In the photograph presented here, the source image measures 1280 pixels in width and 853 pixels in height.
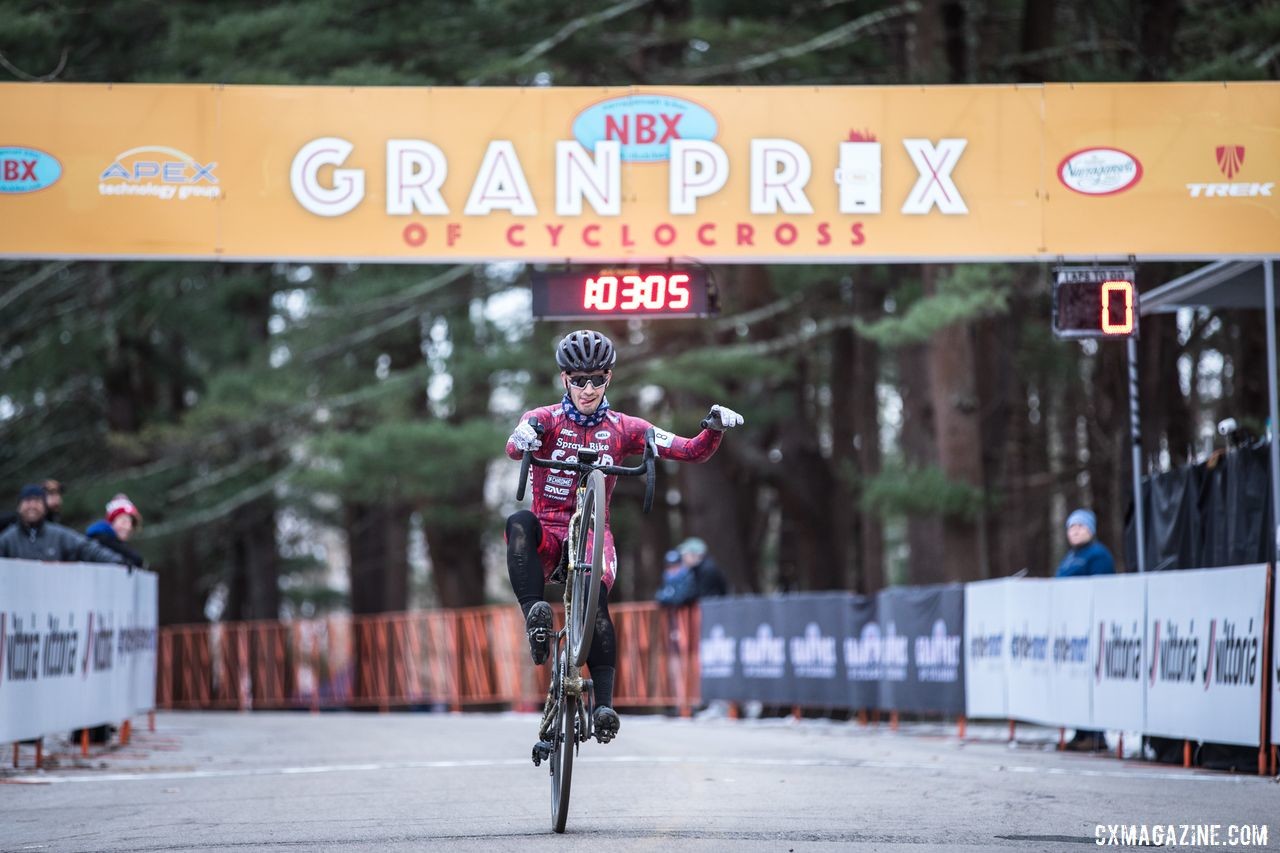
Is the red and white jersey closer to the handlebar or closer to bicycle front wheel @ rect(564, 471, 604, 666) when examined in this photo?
the handlebar

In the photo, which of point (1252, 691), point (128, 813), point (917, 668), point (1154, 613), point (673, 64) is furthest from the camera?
point (673, 64)

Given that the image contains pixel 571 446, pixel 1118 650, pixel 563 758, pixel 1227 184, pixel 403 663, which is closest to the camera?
pixel 563 758

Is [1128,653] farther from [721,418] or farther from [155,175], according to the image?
[155,175]

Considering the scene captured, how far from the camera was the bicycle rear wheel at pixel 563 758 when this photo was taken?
8.47m

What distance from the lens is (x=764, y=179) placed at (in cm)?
1570

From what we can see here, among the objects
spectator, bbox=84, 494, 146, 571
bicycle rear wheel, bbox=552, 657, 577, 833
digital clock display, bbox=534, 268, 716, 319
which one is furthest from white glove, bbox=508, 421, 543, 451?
spectator, bbox=84, 494, 146, 571

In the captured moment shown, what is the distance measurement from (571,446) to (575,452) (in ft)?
0.12

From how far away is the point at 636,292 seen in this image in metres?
15.3

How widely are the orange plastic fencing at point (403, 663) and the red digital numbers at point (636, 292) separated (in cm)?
902

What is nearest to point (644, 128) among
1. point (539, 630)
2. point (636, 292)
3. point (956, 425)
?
point (636, 292)

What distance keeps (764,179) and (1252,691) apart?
5832 millimetres

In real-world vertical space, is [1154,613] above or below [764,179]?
below

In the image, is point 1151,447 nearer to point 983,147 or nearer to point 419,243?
point 983,147

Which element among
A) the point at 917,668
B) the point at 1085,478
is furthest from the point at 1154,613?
the point at 1085,478
